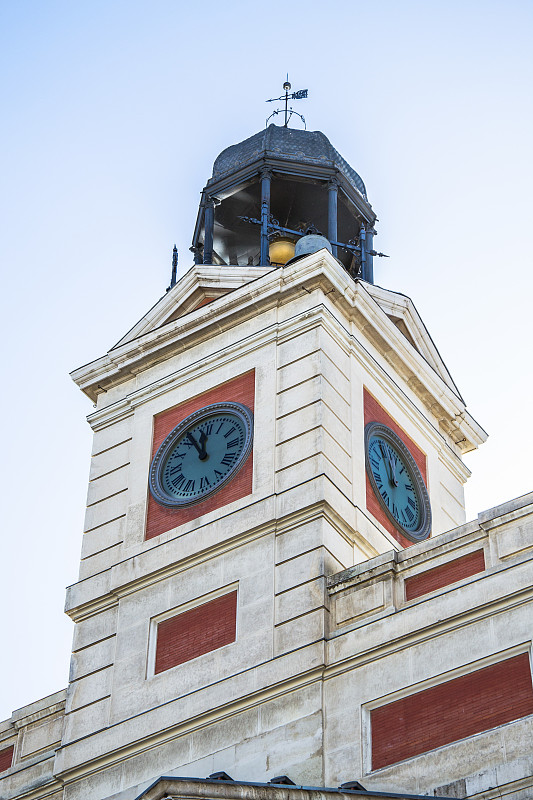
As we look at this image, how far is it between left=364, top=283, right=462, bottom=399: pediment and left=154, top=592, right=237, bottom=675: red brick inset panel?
7.64 m

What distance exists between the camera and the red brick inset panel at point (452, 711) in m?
21.4

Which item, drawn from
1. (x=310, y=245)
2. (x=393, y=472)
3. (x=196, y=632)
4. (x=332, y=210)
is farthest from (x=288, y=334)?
(x=196, y=632)

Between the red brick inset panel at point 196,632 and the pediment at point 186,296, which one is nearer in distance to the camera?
the red brick inset panel at point 196,632

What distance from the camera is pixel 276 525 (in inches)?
1022

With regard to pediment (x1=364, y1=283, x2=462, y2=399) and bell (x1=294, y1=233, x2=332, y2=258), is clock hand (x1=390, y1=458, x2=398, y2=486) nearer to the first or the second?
pediment (x1=364, y1=283, x2=462, y2=399)

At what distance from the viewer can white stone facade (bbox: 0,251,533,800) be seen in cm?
2262

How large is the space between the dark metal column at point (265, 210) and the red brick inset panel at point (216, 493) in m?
3.69

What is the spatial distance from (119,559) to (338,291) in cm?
597

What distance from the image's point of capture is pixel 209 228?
33.4 meters

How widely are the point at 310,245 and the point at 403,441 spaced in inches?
154

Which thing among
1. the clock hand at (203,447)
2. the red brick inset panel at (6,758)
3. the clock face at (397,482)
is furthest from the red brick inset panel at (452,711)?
the red brick inset panel at (6,758)

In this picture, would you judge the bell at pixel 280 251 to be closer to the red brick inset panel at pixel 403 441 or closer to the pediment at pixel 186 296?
the pediment at pixel 186 296

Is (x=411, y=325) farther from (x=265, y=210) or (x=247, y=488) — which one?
(x=247, y=488)

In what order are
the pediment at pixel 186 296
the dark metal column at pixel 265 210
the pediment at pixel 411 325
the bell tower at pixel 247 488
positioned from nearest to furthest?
the bell tower at pixel 247 488
the pediment at pixel 186 296
the pediment at pixel 411 325
the dark metal column at pixel 265 210
